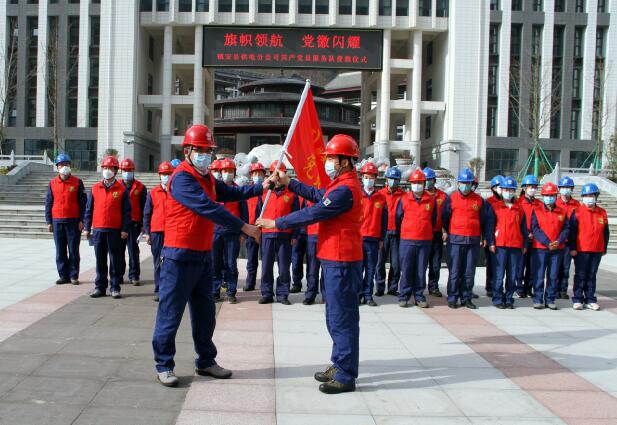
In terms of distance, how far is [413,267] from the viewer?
7.94 metres

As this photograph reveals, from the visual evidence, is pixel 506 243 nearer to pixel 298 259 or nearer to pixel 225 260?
pixel 298 259

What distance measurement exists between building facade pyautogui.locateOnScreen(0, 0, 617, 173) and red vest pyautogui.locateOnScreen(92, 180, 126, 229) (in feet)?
97.1

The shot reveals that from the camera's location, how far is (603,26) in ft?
133

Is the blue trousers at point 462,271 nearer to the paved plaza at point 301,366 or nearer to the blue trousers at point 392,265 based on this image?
the paved plaza at point 301,366

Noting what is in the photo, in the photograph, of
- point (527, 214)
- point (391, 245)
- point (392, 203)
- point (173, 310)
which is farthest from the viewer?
point (391, 245)

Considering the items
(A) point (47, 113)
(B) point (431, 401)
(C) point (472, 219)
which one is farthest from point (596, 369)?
(A) point (47, 113)

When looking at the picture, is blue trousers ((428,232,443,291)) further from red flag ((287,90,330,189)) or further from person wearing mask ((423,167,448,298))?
red flag ((287,90,330,189))

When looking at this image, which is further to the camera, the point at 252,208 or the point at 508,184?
the point at 252,208

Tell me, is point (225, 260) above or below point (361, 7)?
below

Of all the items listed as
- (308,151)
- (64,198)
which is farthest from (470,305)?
(64,198)

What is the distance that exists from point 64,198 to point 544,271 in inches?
282

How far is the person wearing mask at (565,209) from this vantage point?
848 cm

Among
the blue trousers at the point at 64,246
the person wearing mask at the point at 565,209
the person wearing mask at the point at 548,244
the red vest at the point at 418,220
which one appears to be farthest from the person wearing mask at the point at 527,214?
the blue trousers at the point at 64,246

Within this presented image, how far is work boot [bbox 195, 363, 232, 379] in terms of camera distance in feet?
15.1
